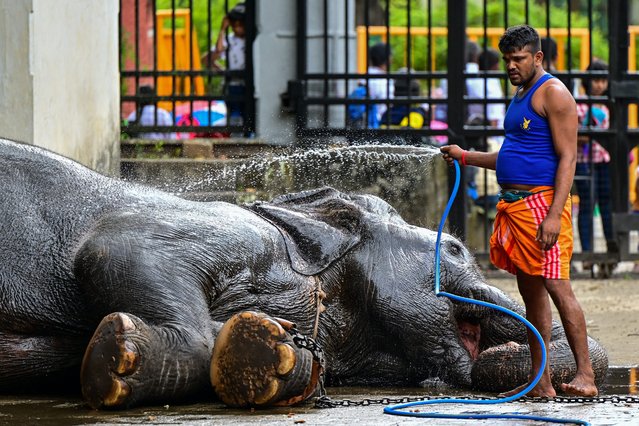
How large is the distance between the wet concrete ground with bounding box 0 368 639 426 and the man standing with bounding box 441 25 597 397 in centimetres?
31

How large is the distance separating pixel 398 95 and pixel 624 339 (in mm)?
6328

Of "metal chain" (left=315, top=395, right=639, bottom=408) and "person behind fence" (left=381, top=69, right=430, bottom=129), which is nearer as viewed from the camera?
"metal chain" (left=315, top=395, right=639, bottom=408)

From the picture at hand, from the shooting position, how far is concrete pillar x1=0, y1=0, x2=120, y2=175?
8820 mm

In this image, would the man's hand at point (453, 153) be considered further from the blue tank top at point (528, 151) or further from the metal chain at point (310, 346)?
the metal chain at point (310, 346)

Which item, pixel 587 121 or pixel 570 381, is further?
Result: pixel 587 121

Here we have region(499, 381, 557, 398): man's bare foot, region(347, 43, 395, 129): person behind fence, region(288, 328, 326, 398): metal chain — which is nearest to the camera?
region(288, 328, 326, 398): metal chain

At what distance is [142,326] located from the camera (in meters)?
4.97

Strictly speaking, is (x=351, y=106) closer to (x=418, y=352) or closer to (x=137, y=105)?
(x=137, y=105)

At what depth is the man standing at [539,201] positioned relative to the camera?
5.60 m

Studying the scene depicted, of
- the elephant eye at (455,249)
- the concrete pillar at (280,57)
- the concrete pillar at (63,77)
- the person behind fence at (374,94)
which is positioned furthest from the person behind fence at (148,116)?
the elephant eye at (455,249)

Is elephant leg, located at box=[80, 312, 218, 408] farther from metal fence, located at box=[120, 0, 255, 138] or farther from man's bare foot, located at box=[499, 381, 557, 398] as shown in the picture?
metal fence, located at box=[120, 0, 255, 138]

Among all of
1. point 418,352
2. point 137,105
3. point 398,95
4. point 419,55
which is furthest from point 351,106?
point 419,55

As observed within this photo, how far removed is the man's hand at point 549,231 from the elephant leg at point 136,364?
4.48 feet

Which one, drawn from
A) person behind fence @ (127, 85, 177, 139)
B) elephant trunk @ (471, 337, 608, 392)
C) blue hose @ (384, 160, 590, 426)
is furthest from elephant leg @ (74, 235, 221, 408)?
person behind fence @ (127, 85, 177, 139)
